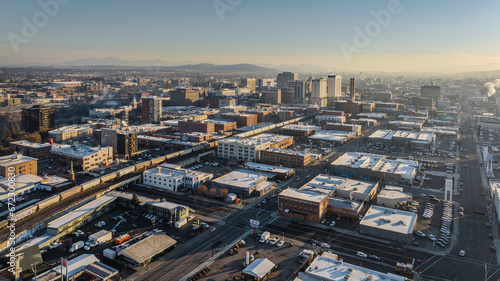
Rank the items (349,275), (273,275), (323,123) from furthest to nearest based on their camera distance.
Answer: (323,123) → (273,275) → (349,275)

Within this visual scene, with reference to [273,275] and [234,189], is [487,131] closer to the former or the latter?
[234,189]

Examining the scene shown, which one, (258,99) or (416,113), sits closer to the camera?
(416,113)

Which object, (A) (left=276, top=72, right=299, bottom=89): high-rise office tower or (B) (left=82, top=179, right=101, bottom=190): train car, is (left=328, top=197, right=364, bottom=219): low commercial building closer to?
(B) (left=82, top=179, right=101, bottom=190): train car

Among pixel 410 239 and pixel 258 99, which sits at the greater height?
pixel 258 99

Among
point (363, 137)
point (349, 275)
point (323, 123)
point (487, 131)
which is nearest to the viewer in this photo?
point (349, 275)

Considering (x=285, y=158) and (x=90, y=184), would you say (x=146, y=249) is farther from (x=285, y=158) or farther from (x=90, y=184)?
(x=285, y=158)

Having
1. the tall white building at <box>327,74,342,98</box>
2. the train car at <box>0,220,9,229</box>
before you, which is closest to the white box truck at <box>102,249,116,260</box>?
the train car at <box>0,220,9,229</box>

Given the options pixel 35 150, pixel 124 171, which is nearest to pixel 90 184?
pixel 124 171

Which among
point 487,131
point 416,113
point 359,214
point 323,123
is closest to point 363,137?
point 323,123
